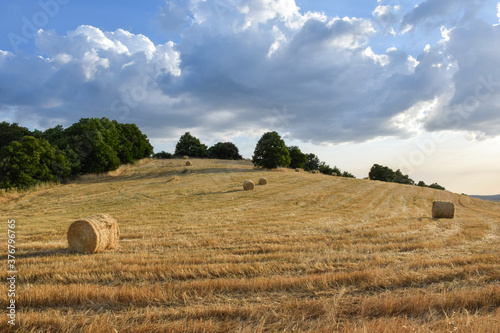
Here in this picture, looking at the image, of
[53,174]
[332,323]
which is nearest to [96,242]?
[332,323]

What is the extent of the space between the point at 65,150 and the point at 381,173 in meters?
75.0

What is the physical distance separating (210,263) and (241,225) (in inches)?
266

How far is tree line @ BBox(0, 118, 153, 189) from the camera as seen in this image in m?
30.8

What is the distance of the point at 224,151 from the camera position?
88125 millimetres

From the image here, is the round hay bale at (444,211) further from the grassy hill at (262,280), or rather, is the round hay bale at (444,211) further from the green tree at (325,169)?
the green tree at (325,169)

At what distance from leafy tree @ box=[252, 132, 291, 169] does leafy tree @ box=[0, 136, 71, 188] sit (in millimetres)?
32180

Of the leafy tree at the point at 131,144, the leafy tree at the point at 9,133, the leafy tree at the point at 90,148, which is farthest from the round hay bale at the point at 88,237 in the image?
the leafy tree at the point at 9,133

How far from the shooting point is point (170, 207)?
72.7 feet

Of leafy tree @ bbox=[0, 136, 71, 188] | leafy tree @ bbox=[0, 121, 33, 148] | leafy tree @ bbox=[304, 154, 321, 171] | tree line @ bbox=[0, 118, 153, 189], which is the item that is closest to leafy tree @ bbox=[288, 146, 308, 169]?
leafy tree @ bbox=[304, 154, 321, 171]

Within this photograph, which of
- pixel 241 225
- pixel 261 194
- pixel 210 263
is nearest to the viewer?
pixel 210 263

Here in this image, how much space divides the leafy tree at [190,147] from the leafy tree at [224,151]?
8.20ft

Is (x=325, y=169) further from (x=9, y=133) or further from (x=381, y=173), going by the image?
(x=9, y=133)

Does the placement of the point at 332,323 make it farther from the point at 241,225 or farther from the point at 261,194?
the point at 261,194

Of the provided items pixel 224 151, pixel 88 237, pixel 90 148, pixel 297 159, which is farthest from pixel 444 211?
pixel 224 151
